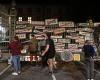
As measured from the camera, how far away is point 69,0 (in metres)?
31.6

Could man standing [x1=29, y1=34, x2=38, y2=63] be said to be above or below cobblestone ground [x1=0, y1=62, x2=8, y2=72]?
above

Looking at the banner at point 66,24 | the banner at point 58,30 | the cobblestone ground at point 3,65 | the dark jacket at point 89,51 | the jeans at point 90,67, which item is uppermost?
the banner at point 66,24

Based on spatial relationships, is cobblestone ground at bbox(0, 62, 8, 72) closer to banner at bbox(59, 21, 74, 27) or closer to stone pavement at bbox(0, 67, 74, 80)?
stone pavement at bbox(0, 67, 74, 80)

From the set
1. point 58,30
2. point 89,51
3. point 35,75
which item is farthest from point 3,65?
point 89,51

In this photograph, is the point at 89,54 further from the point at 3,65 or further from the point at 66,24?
the point at 66,24

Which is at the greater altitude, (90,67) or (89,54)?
(89,54)

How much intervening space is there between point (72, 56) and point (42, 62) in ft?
7.52

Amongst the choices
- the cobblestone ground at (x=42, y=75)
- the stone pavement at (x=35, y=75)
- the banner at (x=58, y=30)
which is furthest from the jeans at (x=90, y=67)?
the banner at (x=58, y=30)

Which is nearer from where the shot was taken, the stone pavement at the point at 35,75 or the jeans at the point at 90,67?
the jeans at the point at 90,67

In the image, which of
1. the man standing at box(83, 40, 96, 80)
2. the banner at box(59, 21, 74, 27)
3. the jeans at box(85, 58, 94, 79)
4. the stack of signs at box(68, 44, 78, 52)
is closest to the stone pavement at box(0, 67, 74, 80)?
the jeans at box(85, 58, 94, 79)

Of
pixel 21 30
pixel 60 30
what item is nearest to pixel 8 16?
pixel 21 30

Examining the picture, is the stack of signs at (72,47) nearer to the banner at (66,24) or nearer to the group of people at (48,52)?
the banner at (66,24)

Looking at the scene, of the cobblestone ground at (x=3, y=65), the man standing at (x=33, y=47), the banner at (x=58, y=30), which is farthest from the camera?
the banner at (x=58, y=30)

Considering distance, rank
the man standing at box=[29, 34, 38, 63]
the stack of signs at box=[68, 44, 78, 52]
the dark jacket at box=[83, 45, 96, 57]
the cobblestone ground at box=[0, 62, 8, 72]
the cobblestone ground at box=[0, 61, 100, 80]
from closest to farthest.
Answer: the dark jacket at box=[83, 45, 96, 57], the cobblestone ground at box=[0, 61, 100, 80], the cobblestone ground at box=[0, 62, 8, 72], the man standing at box=[29, 34, 38, 63], the stack of signs at box=[68, 44, 78, 52]
